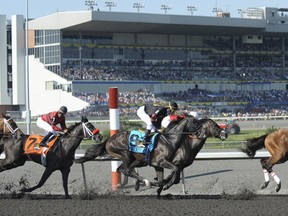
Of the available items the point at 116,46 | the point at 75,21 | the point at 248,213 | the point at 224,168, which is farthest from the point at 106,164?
the point at 116,46

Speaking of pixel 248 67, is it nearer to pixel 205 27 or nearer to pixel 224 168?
pixel 205 27

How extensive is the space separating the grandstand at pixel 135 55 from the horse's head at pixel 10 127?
26761mm

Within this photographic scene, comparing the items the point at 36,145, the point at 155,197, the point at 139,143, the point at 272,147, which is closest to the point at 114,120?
the point at 139,143

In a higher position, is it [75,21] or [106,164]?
[75,21]

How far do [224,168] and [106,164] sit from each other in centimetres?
225

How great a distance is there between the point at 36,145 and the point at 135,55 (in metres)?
33.7

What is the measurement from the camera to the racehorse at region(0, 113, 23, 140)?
9.63 metres

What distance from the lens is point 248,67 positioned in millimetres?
44625

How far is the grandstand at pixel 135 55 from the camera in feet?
127

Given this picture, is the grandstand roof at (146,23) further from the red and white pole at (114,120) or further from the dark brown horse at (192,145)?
the dark brown horse at (192,145)

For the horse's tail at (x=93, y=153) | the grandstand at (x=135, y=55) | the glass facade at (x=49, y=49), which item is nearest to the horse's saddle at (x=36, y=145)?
the horse's tail at (x=93, y=153)

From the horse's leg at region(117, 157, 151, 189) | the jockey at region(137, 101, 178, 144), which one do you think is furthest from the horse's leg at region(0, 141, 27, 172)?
the jockey at region(137, 101, 178, 144)

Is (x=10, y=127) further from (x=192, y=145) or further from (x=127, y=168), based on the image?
(x=192, y=145)

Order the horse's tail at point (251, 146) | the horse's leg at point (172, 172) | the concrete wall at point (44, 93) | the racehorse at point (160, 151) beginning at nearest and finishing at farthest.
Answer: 1. the horse's leg at point (172, 172)
2. the racehorse at point (160, 151)
3. the horse's tail at point (251, 146)
4. the concrete wall at point (44, 93)
